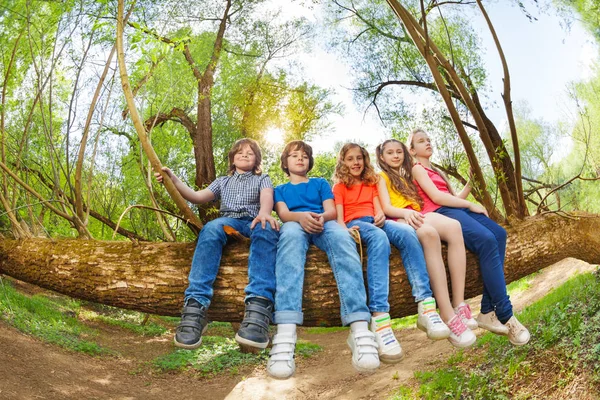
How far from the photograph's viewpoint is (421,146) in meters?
3.42

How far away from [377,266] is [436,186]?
3.06 feet

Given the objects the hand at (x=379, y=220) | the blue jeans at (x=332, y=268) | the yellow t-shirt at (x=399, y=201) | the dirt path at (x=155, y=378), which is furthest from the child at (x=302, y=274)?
the dirt path at (x=155, y=378)

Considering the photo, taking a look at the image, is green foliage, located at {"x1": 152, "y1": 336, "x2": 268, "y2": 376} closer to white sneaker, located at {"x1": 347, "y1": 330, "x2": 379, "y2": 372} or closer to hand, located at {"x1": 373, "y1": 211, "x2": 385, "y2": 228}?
hand, located at {"x1": 373, "y1": 211, "x2": 385, "y2": 228}

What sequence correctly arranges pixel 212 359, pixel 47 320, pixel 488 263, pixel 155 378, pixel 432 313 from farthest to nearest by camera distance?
pixel 47 320, pixel 212 359, pixel 155 378, pixel 488 263, pixel 432 313

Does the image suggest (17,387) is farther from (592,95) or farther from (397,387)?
(592,95)

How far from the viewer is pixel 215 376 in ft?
27.4

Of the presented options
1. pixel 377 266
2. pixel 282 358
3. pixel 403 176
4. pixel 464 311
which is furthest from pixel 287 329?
pixel 403 176

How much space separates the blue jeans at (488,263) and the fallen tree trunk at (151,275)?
117mm

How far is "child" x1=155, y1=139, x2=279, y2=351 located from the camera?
238 centimetres

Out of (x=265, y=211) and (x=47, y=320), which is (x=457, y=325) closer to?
(x=265, y=211)

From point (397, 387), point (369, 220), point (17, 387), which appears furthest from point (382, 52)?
point (17, 387)

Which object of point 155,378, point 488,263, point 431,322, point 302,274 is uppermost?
point 302,274

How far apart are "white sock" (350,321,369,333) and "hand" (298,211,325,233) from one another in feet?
1.74

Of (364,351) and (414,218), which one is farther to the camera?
(414,218)
